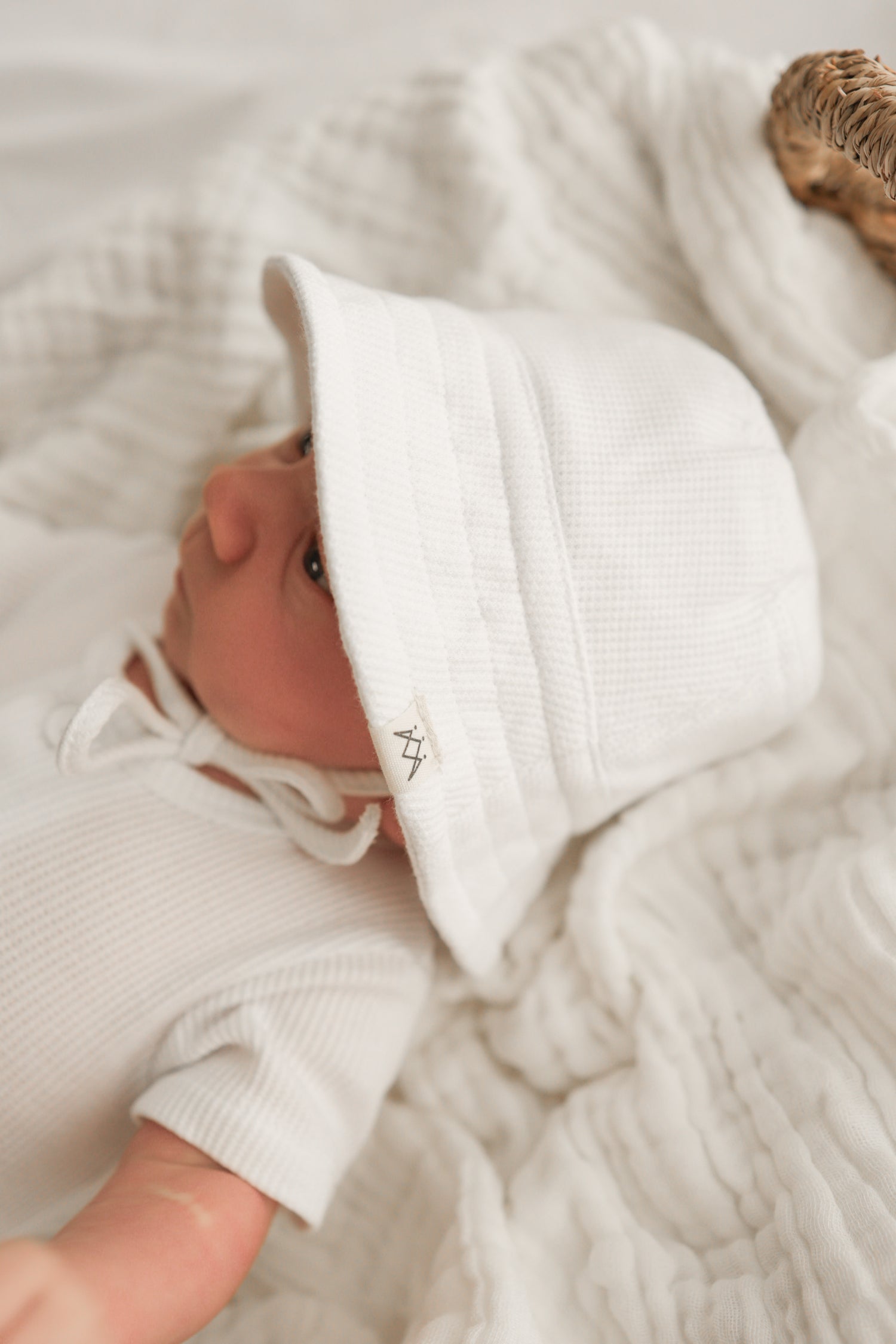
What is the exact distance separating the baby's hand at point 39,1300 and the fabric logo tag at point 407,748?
356 millimetres

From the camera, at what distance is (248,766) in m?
0.90

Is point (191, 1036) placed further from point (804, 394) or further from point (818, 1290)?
point (804, 394)

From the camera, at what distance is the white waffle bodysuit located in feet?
2.68

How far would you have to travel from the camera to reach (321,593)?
0.81 metres

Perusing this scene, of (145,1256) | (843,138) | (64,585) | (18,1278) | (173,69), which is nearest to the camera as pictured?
(18,1278)

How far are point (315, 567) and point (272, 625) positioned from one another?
0.19ft

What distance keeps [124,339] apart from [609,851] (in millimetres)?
827

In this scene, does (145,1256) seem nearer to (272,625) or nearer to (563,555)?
(272,625)

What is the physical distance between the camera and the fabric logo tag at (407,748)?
0.68 meters

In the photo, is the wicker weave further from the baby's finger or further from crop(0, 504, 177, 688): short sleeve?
the baby's finger

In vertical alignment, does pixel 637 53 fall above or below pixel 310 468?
above

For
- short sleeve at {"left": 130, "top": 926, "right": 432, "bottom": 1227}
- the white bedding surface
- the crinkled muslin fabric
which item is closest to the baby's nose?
the crinkled muslin fabric

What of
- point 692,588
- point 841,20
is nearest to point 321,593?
point 692,588

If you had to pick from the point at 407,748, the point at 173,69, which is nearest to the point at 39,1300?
the point at 407,748
